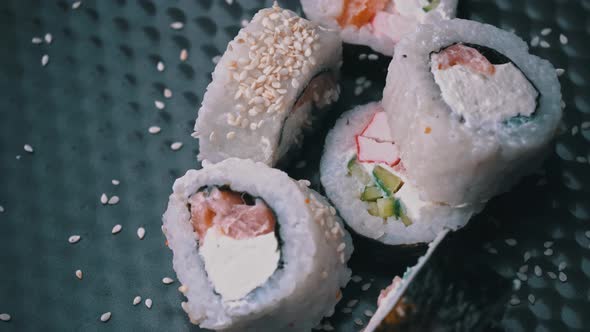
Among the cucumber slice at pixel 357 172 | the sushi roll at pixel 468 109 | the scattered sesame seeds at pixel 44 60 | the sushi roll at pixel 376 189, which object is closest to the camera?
the sushi roll at pixel 468 109

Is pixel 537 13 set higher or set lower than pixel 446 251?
higher

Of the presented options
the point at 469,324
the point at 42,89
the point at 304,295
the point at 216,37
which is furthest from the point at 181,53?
the point at 469,324

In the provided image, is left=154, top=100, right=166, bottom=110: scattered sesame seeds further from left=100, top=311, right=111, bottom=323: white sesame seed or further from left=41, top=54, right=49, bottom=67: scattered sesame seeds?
left=100, top=311, right=111, bottom=323: white sesame seed

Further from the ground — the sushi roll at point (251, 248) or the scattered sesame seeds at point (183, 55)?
the scattered sesame seeds at point (183, 55)

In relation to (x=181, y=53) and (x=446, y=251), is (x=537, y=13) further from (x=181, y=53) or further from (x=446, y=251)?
(x=181, y=53)

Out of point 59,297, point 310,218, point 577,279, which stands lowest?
point 59,297

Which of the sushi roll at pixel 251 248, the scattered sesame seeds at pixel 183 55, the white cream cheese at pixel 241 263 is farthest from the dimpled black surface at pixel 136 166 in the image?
the white cream cheese at pixel 241 263

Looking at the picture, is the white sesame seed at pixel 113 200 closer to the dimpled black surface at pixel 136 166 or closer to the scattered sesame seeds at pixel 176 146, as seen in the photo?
the dimpled black surface at pixel 136 166

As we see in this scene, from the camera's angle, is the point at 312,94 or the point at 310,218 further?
the point at 312,94
